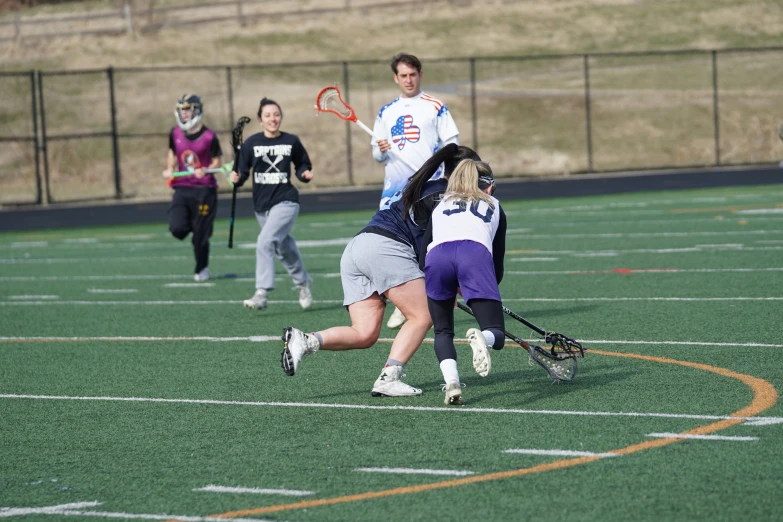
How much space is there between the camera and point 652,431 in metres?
7.06

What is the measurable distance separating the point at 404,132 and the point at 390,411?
370cm

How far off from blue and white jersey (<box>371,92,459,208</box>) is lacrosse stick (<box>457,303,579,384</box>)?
2822 millimetres

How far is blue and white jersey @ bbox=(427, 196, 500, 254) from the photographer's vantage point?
7.75m

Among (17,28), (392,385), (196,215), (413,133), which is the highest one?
(17,28)

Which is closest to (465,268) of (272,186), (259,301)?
(259,301)

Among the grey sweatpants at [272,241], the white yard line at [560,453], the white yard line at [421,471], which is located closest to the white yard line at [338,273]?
the grey sweatpants at [272,241]

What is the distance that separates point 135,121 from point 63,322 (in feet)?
129

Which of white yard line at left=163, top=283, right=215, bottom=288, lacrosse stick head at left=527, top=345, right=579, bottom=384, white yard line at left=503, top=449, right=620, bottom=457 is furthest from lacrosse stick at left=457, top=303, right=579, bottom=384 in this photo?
white yard line at left=163, top=283, right=215, bottom=288

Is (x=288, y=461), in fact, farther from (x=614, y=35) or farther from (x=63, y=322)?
(x=614, y=35)

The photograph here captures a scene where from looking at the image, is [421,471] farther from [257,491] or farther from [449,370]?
[449,370]

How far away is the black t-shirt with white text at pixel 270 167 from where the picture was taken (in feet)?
43.3

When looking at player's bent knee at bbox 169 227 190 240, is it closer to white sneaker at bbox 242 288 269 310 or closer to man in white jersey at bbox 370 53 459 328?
white sneaker at bbox 242 288 269 310

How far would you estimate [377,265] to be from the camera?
26.9 feet

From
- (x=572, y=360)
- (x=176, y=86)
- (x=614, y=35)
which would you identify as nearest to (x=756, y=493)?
(x=572, y=360)
